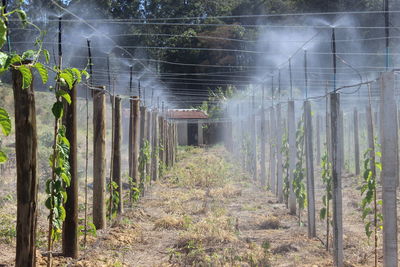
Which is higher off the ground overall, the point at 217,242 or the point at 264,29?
the point at 264,29

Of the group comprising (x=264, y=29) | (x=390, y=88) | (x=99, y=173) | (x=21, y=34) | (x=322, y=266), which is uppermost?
(x=264, y=29)

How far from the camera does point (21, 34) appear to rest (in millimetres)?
13727

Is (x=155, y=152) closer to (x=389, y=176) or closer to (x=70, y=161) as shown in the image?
(x=70, y=161)

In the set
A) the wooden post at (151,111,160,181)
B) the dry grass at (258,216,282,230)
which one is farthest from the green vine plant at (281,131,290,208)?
the wooden post at (151,111,160,181)

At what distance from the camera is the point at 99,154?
21.1 ft

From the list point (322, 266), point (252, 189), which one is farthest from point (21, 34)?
point (322, 266)

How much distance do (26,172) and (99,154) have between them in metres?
3.09

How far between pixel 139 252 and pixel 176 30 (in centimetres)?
2566

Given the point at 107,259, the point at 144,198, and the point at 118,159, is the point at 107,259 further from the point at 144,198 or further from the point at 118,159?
the point at 144,198

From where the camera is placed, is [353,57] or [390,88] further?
[353,57]

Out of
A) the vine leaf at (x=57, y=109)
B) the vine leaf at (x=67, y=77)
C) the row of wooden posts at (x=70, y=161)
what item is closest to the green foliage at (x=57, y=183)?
the row of wooden posts at (x=70, y=161)

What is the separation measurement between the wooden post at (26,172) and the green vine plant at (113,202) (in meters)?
3.40

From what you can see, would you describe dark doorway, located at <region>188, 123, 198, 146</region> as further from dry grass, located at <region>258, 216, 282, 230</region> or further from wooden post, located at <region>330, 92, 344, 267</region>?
wooden post, located at <region>330, 92, 344, 267</region>

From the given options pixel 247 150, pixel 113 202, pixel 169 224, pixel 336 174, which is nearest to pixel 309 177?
pixel 336 174
